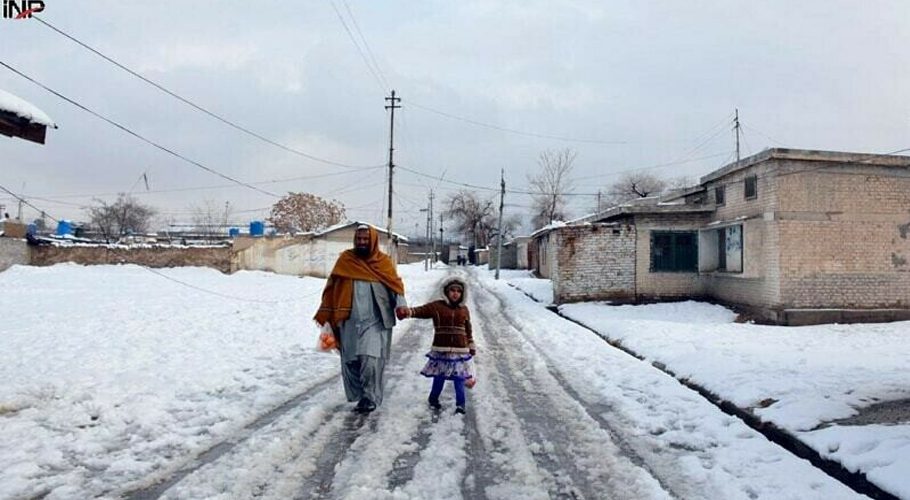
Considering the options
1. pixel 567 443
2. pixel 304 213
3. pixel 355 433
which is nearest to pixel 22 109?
pixel 355 433

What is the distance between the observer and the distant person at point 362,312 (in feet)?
18.4

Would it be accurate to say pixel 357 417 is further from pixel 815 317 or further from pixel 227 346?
pixel 815 317

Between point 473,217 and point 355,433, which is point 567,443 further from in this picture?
point 473,217

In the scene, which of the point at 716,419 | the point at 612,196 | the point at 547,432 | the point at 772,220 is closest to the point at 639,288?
the point at 772,220

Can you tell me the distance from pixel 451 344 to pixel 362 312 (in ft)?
3.19

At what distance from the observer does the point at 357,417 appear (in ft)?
17.8

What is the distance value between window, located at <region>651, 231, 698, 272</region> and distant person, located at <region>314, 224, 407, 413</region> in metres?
13.6

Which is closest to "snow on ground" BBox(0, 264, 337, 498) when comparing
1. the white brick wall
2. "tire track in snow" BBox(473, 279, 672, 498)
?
"tire track in snow" BBox(473, 279, 672, 498)

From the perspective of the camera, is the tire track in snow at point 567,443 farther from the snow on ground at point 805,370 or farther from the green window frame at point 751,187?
the green window frame at point 751,187

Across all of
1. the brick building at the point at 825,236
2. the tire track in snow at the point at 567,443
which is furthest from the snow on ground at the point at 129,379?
the brick building at the point at 825,236

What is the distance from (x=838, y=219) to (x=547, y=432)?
470 inches

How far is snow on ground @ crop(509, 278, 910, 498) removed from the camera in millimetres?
4414

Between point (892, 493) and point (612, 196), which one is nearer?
point (892, 493)

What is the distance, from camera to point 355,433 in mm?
4941
